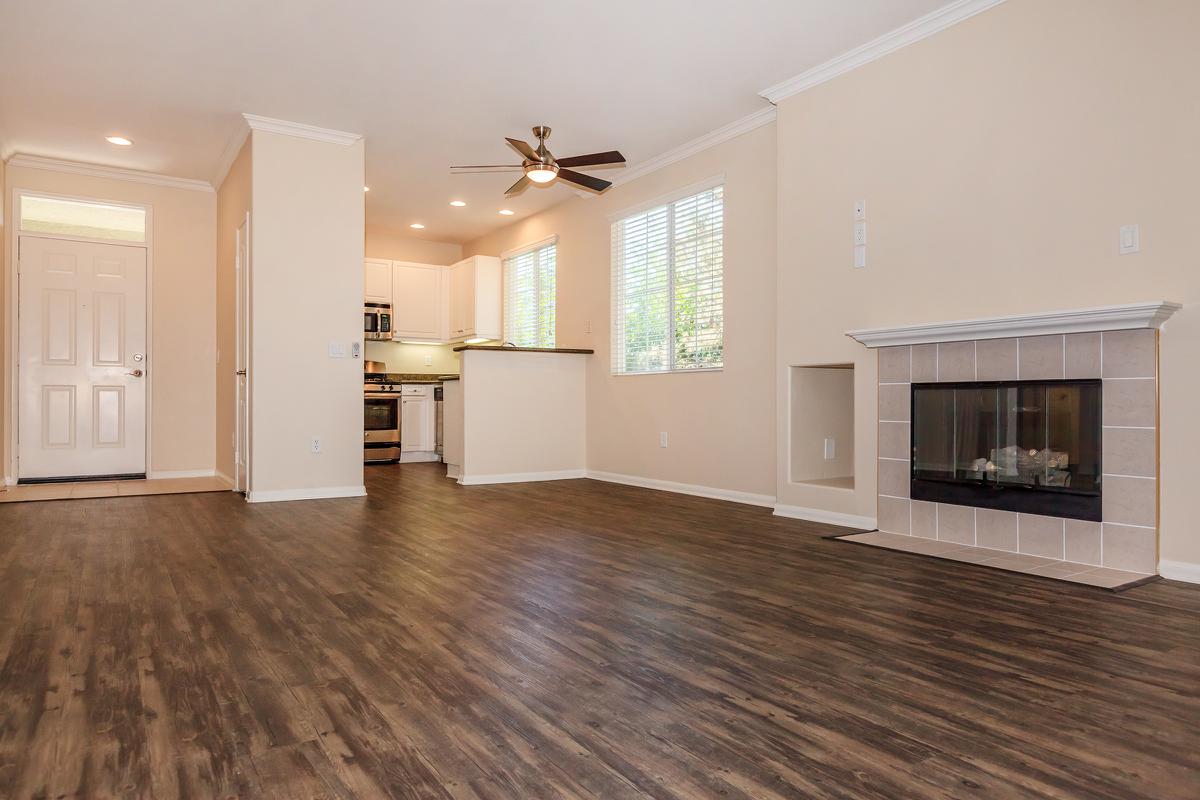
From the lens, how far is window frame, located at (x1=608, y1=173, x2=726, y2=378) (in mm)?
5344

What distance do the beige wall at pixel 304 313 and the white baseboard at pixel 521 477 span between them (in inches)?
38.2

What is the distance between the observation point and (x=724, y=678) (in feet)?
6.08

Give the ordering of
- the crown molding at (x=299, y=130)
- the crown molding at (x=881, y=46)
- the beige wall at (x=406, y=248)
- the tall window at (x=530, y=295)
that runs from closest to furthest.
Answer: the crown molding at (x=881, y=46) → the crown molding at (x=299, y=130) → the tall window at (x=530, y=295) → the beige wall at (x=406, y=248)

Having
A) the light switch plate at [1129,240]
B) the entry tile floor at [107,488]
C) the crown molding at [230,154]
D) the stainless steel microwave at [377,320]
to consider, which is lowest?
the entry tile floor at [107,488]

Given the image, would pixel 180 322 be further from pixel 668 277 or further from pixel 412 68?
pixel 668 277

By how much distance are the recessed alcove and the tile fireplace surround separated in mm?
564

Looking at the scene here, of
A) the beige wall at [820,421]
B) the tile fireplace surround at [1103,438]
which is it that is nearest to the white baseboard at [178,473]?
the beige wall at [820,421]

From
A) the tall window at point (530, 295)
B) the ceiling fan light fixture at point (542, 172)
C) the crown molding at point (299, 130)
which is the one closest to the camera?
the ceiling fan light fixture at point (542, 172)

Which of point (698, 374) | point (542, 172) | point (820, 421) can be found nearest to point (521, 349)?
point (698, 374)

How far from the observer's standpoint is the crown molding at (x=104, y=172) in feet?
20.0

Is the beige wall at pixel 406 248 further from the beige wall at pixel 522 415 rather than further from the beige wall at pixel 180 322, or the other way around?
the beige wall at pixel 522 415

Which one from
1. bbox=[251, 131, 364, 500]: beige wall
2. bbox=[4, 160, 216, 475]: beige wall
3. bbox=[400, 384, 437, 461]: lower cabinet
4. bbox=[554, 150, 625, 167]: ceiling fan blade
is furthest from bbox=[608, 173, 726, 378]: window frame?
bbox=[4, 160, 216, 475]: beige wall

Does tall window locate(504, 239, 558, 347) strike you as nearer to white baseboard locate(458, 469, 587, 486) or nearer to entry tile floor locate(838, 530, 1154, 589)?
white baseboard locate(458, 469, 587, 486)

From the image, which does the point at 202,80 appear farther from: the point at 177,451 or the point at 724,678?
the point at 724,678
